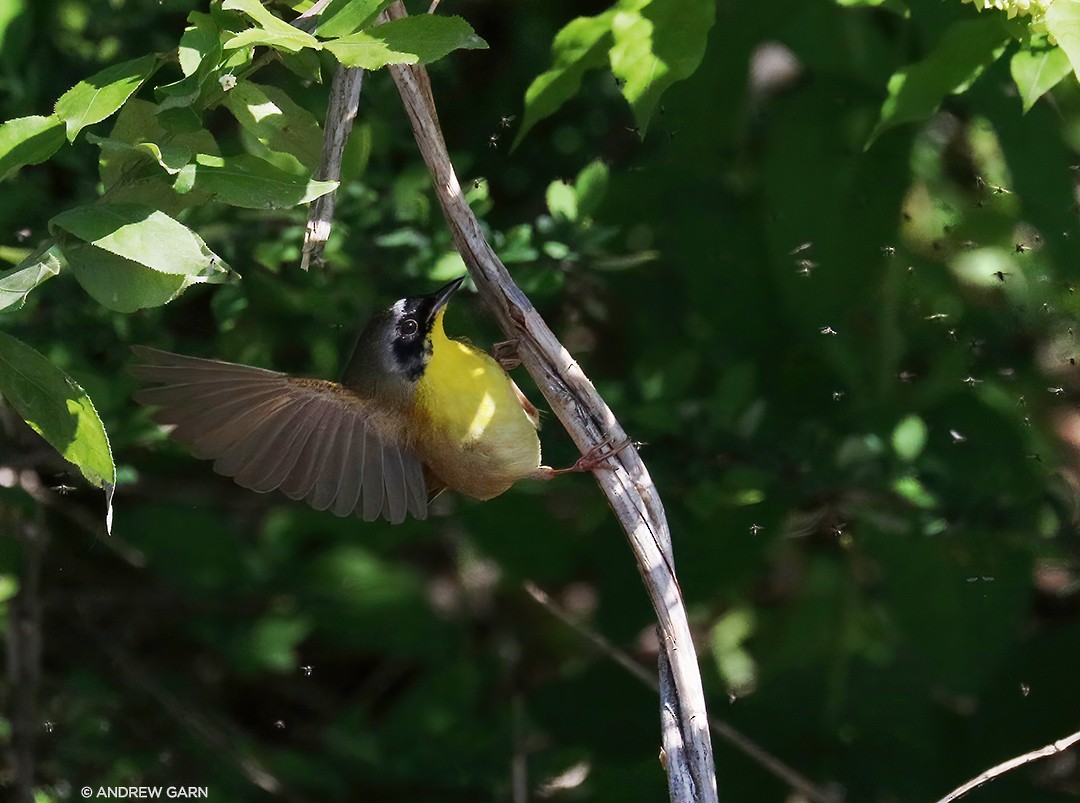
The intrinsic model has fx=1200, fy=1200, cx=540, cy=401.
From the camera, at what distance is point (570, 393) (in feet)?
4.72

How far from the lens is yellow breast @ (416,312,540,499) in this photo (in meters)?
1.91

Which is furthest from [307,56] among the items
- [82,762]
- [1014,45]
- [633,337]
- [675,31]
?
[82,762]

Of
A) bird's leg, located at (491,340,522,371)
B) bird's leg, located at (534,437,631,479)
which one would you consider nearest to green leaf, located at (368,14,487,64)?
bird's leg, located at (534,437,631,479)

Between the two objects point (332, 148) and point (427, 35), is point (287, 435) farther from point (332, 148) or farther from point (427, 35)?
point (427, 35)

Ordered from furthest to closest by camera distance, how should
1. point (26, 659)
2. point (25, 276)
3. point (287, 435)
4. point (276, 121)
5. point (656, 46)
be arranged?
point (26, 659), point (287, 435), point (656, 46), point (276, 121), point (25, 276)

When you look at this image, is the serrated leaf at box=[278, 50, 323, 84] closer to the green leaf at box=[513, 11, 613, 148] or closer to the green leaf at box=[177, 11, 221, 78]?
the green leaf at box=[177, 11, 221, 78]

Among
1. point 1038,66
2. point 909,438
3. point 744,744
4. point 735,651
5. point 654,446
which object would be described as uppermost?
point 1038,66

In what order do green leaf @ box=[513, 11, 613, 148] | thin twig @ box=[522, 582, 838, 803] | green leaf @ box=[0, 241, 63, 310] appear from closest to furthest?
green leaf @ box=[0, 241, 63, 310], green leaf @ box=[513, 11, 613, 148], thin twig @ box=[522, 582, 838, 803]

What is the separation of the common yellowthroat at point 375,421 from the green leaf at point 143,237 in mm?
644

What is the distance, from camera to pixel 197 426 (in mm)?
1805

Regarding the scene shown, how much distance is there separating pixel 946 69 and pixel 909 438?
0.84 meters

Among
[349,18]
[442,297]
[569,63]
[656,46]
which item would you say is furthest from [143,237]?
[442,297]

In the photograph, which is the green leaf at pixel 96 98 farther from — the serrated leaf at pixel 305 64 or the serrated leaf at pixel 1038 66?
the serrated leaf at pixel 1038 66

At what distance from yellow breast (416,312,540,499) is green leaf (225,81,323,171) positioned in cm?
53
